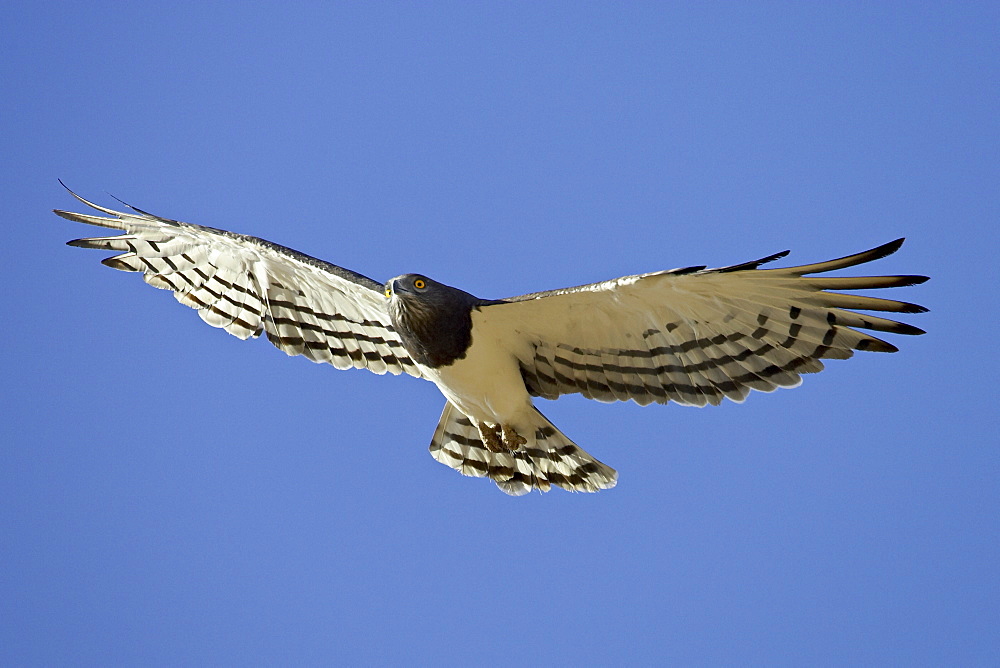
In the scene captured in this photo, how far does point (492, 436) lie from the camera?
8609mm

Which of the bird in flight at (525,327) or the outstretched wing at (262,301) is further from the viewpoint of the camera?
the outstretched wing at (262,301)

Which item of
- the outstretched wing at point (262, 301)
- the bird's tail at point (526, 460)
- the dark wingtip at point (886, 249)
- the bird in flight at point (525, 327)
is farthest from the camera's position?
the outstretched wing at point (262, 301)

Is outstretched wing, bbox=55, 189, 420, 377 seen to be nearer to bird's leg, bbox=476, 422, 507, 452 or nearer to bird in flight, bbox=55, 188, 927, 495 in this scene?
bird in flight, bbox=55, 188, 927, 495

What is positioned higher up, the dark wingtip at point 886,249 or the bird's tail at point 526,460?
the dark wingtip at point 886,249

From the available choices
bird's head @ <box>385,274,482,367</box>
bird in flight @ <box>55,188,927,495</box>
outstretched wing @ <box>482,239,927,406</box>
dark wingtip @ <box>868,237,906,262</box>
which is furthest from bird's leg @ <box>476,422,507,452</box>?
dark wingtip @ <box>868,237,906,262</box>

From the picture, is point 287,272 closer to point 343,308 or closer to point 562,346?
point 343,308

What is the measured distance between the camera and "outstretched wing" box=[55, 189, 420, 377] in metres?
8.87

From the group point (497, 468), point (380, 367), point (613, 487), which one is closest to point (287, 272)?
point (380, 367)

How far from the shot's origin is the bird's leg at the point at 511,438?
8516 millimetres

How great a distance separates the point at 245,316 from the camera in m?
9.05

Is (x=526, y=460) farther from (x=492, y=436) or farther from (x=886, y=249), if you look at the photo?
(x=886, y=249)

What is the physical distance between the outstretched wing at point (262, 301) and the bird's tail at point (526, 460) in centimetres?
68

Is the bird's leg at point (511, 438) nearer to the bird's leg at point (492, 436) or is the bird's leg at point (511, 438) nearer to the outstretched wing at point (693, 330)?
the bird's leg at point (492, 436)

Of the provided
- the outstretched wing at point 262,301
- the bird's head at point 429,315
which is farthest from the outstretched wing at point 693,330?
the outstretched wing at point 262,301
